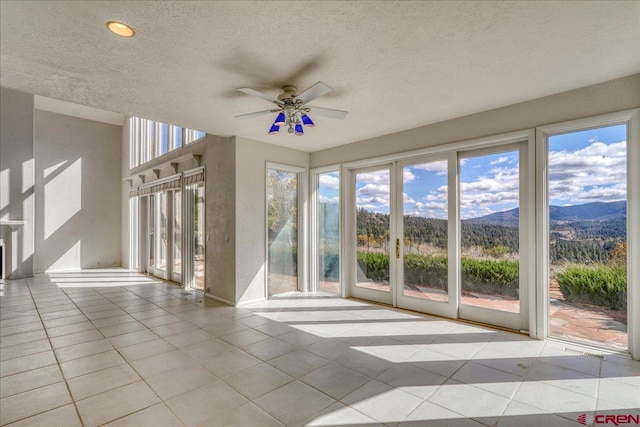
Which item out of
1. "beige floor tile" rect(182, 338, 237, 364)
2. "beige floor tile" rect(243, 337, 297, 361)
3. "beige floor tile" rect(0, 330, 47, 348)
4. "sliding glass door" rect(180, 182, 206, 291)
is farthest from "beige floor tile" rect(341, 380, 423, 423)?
"sliding glass door" rect(180, 182, 206, 291)

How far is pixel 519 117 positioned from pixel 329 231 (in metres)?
3.49

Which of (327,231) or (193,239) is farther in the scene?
(193,239)

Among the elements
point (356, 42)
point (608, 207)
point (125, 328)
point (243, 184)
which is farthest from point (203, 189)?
point (608, 207)

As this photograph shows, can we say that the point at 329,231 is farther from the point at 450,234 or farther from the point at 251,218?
the point at 450,234

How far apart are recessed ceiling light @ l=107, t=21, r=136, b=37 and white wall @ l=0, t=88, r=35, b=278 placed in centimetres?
781

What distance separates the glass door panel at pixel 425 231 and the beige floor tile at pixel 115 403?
3.64 metres

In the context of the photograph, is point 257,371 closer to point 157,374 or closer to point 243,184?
point 157,374

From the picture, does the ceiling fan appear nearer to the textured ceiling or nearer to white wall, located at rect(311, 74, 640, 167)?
the textured ceiling

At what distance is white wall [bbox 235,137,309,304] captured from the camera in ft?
16.8

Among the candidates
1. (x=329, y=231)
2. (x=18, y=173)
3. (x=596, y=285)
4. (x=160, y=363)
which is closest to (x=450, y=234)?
(x=596, y=285)

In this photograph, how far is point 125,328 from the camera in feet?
13.2

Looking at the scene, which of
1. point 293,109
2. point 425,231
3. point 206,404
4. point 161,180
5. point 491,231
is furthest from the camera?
point 161,180

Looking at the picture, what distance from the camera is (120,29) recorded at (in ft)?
7.43

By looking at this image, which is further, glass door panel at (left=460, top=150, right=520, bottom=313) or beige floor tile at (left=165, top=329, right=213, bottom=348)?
glass door panel at (left=460, top=150, right=520, bottom=313)
